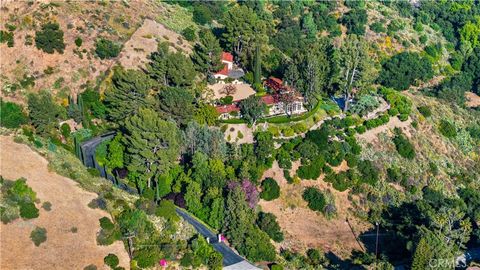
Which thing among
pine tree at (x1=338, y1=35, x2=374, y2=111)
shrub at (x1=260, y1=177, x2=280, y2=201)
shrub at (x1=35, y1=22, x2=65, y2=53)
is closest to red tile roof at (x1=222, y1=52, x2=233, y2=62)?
pine tree at (x1=338, y1=35, x2=374, y2=111)

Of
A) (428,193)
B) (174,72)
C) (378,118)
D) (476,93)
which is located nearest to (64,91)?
(174,72)

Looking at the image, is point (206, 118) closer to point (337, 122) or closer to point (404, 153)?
point (337, 122)

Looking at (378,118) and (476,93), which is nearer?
(378,118)

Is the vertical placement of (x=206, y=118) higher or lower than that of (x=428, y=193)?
higher

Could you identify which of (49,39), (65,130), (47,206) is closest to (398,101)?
(65,130)

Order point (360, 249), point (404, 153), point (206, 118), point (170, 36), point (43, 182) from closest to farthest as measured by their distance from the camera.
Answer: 1. point (43, 182)
2. point (360, 249)
3. point (206, 118)
4. point (404, 153)
5. point (170, 36)
